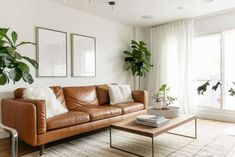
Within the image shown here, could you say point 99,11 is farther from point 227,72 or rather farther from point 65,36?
point 227,72

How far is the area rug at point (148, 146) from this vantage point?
2379mm

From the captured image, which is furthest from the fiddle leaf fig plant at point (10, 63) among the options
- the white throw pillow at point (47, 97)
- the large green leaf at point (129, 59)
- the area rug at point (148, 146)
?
the large green leaf at point (129, 59)

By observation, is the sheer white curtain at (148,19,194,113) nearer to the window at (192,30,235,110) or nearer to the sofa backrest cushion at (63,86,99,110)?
the window at (192,30,235,110)

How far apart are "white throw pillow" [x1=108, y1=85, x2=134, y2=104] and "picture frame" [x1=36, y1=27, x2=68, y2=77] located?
3.20ft

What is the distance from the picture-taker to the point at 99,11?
3.98 metres

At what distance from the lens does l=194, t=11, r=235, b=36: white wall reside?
4.09 meters

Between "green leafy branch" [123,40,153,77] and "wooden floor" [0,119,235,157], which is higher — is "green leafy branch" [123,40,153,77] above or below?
above

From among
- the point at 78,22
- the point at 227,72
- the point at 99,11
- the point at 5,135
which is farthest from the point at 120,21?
the point at 5,135

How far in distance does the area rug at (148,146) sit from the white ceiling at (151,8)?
2.42 metres

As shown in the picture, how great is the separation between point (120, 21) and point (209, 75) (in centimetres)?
256

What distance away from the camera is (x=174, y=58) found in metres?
4.78

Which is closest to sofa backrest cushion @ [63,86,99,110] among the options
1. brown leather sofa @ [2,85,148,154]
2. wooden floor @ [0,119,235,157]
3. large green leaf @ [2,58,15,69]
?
brown leather sofa @ [2,85,148,154]

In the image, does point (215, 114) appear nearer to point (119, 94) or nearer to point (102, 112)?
point (119, 94)

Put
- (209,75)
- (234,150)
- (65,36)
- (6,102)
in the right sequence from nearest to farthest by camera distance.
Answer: (234,150)
(6,102)
(65,36)
(209,75)
